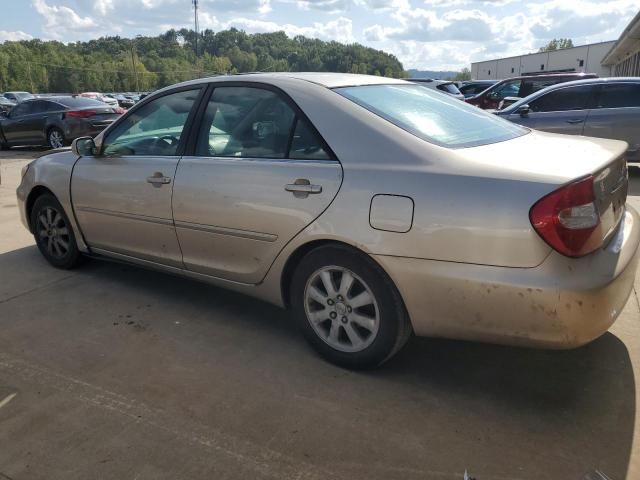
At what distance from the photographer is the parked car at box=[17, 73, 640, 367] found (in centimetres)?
233

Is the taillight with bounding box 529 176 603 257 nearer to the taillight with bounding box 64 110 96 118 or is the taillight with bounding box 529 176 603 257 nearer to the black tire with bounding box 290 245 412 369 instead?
the black tire with bounding box 290 245 412 369

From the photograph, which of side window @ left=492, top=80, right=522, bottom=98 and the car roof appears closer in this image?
the car roof

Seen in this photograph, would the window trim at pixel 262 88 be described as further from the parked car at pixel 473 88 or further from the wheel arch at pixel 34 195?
the parked car at pixel 473 88

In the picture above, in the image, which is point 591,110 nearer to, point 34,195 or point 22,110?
point 34,195

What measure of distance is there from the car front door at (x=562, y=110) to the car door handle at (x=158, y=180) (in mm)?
6478

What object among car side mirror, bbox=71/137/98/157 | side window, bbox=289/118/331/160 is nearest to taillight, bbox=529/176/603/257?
side window, bbox=289/118/331/160

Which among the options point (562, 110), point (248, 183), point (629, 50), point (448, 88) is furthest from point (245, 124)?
point (629, 50)

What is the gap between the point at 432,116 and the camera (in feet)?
10.1

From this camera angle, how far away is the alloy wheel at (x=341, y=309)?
9.18 ft

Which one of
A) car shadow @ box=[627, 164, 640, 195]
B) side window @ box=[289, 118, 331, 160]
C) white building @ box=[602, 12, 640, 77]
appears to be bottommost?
car shadow @ box=[627, 164, 640, 195]


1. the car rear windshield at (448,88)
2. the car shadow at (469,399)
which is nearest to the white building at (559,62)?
the car rear windshield at (448,88)

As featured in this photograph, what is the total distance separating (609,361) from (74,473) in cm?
271

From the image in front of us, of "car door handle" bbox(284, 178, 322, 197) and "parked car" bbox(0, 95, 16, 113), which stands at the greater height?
"car door handle" bbox(284, 178, 322, 197)

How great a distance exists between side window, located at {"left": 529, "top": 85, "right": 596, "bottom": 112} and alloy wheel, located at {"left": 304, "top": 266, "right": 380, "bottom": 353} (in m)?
6.83
